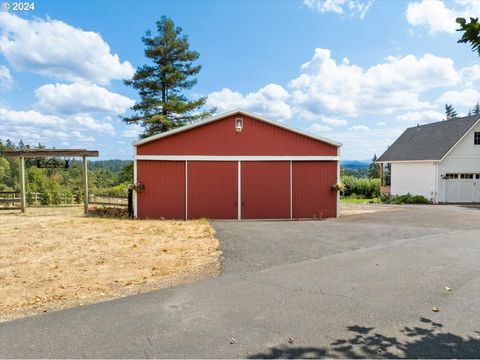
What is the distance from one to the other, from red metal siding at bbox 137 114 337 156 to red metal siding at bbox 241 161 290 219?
539 mm

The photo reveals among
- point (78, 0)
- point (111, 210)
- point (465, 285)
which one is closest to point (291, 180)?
point (111, 210)

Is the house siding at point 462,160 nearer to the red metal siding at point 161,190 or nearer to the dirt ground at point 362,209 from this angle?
the dirt ground at point 362,209

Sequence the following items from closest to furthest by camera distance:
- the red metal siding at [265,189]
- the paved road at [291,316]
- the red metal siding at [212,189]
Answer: the paved road at [291,316], the red metal siding at [212,189], the red metal siding at [265,189]

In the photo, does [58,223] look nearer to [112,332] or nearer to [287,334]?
[112,332]

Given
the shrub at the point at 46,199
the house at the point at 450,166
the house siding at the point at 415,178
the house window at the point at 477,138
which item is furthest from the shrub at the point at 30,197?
the house window at the point at 477,138

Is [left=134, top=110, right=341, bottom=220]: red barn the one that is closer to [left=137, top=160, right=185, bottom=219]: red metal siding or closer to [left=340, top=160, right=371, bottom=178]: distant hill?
[left=137, top=160, right=185, bottom=219]: red metal siding

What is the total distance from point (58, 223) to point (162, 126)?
43.4ft

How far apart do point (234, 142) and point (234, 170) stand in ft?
3.60

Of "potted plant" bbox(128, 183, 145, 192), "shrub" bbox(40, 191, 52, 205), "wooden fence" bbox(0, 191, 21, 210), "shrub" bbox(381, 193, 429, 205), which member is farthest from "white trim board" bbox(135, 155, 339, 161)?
"shrub" bbox(40, 191, 52, 205)

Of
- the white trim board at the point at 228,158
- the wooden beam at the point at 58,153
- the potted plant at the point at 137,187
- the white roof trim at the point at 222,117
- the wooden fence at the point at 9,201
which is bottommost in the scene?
the wooden fence at the point at 9,201

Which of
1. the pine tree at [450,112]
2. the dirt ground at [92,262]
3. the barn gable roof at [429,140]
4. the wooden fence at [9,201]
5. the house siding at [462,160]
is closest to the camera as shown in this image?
the dirt ground at [92,262]

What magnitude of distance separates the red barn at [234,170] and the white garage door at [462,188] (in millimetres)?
12920

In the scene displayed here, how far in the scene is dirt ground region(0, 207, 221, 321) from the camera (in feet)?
16.8

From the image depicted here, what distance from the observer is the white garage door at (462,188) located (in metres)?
22.8
